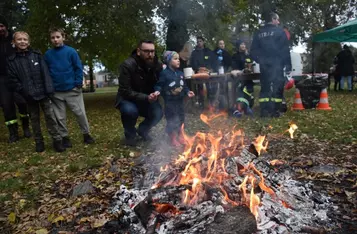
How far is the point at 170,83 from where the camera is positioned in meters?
5.84

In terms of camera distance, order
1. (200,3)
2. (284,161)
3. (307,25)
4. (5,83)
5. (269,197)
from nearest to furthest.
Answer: (269,197) < (284,161) < (5,83) < (200,3) < (307,25)

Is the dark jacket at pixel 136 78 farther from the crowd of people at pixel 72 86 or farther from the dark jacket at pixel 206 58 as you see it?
the dark jacket at pixel 206 58

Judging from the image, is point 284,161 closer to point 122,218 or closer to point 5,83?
point 122,218

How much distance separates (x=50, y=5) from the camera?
1371cm

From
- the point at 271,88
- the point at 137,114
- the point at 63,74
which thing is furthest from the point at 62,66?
the point at 271,88

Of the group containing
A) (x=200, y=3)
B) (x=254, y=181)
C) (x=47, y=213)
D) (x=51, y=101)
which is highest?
(x=200, y=3)

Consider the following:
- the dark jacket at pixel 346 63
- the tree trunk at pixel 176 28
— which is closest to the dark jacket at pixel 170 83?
the tree trunk at pixel 176 28

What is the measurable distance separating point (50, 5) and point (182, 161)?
41.3 ft

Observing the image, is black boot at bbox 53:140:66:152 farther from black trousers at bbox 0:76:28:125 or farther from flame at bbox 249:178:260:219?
flame at bbox 249:178:260:219

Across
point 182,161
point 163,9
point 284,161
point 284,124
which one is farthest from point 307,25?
point 182,161

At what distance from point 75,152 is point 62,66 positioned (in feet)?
5.34

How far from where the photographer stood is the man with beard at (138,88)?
226 inches

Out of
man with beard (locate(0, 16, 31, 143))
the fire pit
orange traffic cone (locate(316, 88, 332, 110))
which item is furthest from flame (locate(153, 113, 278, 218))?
orange traffic cone (locate(316, 88, 332, 110))

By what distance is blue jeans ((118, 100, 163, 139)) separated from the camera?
5957mm
